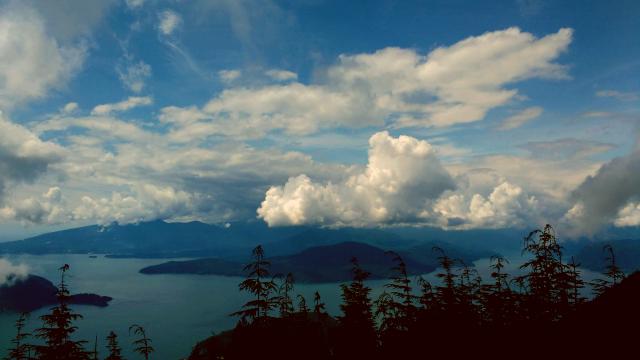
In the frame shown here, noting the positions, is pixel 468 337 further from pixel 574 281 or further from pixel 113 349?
pixel 113 349

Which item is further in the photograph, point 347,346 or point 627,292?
point 347,346

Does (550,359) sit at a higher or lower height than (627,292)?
lower

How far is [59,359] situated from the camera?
1257 inches

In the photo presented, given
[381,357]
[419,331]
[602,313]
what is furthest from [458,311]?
[602,313]

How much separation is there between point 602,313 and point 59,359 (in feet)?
137

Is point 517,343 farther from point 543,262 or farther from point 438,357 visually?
point 543,262

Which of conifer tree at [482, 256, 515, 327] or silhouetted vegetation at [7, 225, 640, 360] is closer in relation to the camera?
silhouetted vegetation at [7, 225, 640, 360]

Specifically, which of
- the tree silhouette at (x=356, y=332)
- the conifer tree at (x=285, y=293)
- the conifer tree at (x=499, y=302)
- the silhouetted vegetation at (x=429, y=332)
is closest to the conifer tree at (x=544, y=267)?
the silhouetted vegetation at (x=429, y=332)

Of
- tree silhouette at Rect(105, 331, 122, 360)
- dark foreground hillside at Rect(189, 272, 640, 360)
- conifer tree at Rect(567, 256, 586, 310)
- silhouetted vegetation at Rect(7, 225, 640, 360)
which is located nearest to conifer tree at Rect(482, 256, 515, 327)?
silhouetted vegetation at Rect(7, 225, 640, 360)

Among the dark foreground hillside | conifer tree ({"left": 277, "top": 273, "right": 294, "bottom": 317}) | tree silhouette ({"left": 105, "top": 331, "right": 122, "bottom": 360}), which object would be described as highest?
conifer tree ({"left": 277, "top": 273, "right": 294, "bottom": 317})

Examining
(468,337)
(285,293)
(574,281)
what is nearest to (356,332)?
(285,293)

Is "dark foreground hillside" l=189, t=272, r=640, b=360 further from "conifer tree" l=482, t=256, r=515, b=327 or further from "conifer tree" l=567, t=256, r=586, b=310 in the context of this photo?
"conifer tree" l=482, t=256, r=515, b=327

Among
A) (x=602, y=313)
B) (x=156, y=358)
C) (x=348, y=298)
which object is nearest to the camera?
(x=602, y=313)

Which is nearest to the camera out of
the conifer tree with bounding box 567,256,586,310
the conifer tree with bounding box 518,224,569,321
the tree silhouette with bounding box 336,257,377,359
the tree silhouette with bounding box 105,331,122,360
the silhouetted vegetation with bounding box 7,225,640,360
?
the silhouetted vegetation with bounding box 7,225,640,360
